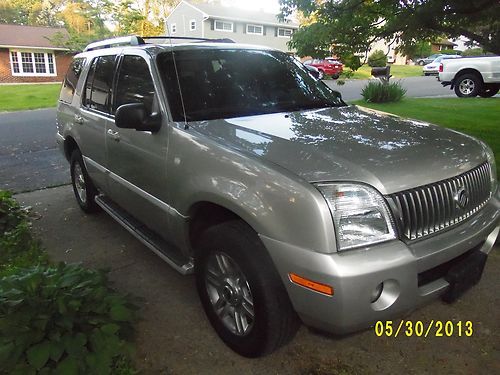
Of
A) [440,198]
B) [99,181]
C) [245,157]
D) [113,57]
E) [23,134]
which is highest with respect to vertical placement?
[113,57]

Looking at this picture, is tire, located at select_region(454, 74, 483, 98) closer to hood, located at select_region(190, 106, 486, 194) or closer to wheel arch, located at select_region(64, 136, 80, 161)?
hood, located at select_region(190, 106, 486, 194)

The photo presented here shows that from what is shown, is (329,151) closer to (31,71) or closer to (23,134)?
(23,134)

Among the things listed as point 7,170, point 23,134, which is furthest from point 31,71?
point 7,170

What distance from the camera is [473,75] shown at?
46.8 ft

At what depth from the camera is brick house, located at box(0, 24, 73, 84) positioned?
31.6 metres

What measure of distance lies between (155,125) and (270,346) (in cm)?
163

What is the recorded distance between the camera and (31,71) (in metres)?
32.8

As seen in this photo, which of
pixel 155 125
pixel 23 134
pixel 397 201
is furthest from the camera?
pixel 23 134

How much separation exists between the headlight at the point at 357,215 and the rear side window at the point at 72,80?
373 centimetres

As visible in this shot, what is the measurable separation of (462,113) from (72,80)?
8612mm

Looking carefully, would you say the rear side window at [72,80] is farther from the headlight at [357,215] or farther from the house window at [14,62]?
the house window at [14,62]

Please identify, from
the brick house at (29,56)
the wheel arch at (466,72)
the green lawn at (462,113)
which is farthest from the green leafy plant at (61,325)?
the brick house at (29,56)

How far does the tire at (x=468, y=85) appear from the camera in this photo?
14.3m

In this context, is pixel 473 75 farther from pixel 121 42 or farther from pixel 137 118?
pixel 137 118
